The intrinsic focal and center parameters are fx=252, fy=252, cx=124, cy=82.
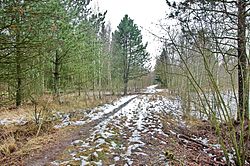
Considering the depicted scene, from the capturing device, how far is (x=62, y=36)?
11.5 metres

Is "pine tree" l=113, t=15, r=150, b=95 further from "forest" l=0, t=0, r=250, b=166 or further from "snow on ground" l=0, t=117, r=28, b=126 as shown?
"snow on ground" l=0, t=117, r=28, b=126

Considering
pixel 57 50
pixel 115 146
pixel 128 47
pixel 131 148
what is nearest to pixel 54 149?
pixel 115 146

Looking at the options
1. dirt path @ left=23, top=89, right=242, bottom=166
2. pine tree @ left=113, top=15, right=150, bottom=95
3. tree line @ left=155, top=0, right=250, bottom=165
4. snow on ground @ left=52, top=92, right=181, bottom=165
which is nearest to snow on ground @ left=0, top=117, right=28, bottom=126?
dirt path @ left=23, top=89, right=242, bottom=166

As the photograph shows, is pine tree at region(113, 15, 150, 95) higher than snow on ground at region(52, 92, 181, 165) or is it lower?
higher

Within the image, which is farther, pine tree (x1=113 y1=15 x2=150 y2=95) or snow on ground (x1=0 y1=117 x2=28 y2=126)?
pine tree (x1=113 y1=15 x2=150 y2=95)

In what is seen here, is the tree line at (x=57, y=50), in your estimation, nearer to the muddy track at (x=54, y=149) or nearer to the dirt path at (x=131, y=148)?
the muddy track at (x=54, y=149)

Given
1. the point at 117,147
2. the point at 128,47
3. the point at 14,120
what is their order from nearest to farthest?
the point at 117,147 → the point at 14,120 → the point at 128,47

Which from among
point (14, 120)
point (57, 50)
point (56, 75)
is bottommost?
point (14, 120)

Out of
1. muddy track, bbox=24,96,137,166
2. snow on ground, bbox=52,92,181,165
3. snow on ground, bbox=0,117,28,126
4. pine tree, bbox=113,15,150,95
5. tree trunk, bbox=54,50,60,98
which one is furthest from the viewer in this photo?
pine tree, bbox=113,15,150,95

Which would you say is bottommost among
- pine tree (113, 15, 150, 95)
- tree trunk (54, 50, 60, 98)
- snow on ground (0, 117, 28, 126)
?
snow on ground (0, 117, 28, 126)

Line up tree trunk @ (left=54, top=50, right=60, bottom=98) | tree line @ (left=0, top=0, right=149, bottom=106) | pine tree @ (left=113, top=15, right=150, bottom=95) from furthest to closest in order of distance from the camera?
pine tree @ (left=113, top=15, right=150, bottom=95), tree trunk @ (left=54, top=50, right=60, bottom=98), tree line @ (left=0, top=0, right=149, bottom=106)

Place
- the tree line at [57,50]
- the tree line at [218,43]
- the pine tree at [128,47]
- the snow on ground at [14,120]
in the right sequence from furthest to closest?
the pine tree at [128,47], the snow on ground at [14,120], the tree line at [57,50], the tree line at [218,43]

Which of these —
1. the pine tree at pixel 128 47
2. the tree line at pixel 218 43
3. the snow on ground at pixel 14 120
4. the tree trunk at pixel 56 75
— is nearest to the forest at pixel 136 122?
the tree line at pixel 218 43

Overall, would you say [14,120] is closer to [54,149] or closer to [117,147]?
[54,149]
